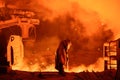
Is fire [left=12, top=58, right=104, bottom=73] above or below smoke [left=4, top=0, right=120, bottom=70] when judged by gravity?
below

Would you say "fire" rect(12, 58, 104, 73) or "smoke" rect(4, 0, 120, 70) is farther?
"smoke" rect(4, 0, 120, 70)

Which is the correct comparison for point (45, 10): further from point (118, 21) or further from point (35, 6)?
point (118, 21)

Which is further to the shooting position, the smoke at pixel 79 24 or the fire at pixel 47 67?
the smoke at pixel 79 24

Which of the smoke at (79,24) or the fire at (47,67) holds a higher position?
the smoke at (79,24)

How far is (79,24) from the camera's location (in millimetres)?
23281

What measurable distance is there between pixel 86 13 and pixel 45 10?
4432mm

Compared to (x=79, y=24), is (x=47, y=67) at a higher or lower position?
lower

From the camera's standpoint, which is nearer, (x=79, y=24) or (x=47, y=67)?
(x=47, y=67)

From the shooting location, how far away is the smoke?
20875 millimetres

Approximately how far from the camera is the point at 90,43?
2445 cm

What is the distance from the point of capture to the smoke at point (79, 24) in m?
20.9

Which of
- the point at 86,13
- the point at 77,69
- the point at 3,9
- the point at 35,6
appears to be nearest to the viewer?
the point at 3,9

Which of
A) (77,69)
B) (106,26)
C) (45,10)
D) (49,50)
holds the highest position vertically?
(45,10)

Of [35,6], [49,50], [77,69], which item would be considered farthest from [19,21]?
[77,69]
